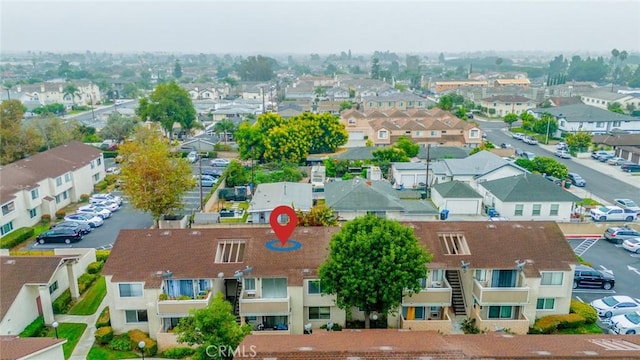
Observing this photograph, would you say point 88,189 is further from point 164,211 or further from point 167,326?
point 167,326

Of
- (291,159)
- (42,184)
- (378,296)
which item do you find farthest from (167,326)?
(291,159)

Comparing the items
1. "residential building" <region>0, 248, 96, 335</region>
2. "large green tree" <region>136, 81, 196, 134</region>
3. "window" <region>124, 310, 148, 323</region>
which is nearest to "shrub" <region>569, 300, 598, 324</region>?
"window" <region>124, 310, 148, 323</region>

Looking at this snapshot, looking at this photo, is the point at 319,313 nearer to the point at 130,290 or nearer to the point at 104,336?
the point at 130,290

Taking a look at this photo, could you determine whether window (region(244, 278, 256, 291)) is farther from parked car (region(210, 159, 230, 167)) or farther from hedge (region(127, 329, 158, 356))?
parked car (region(210, 159, 230, 167))

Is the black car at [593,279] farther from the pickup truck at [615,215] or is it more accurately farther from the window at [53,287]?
the window at [53,287]

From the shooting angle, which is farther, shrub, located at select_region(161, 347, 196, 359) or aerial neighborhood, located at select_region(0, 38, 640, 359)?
shrub, located at select_region(161, 347, 196, 359)

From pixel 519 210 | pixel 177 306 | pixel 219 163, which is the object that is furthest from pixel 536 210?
pixel 219 163
